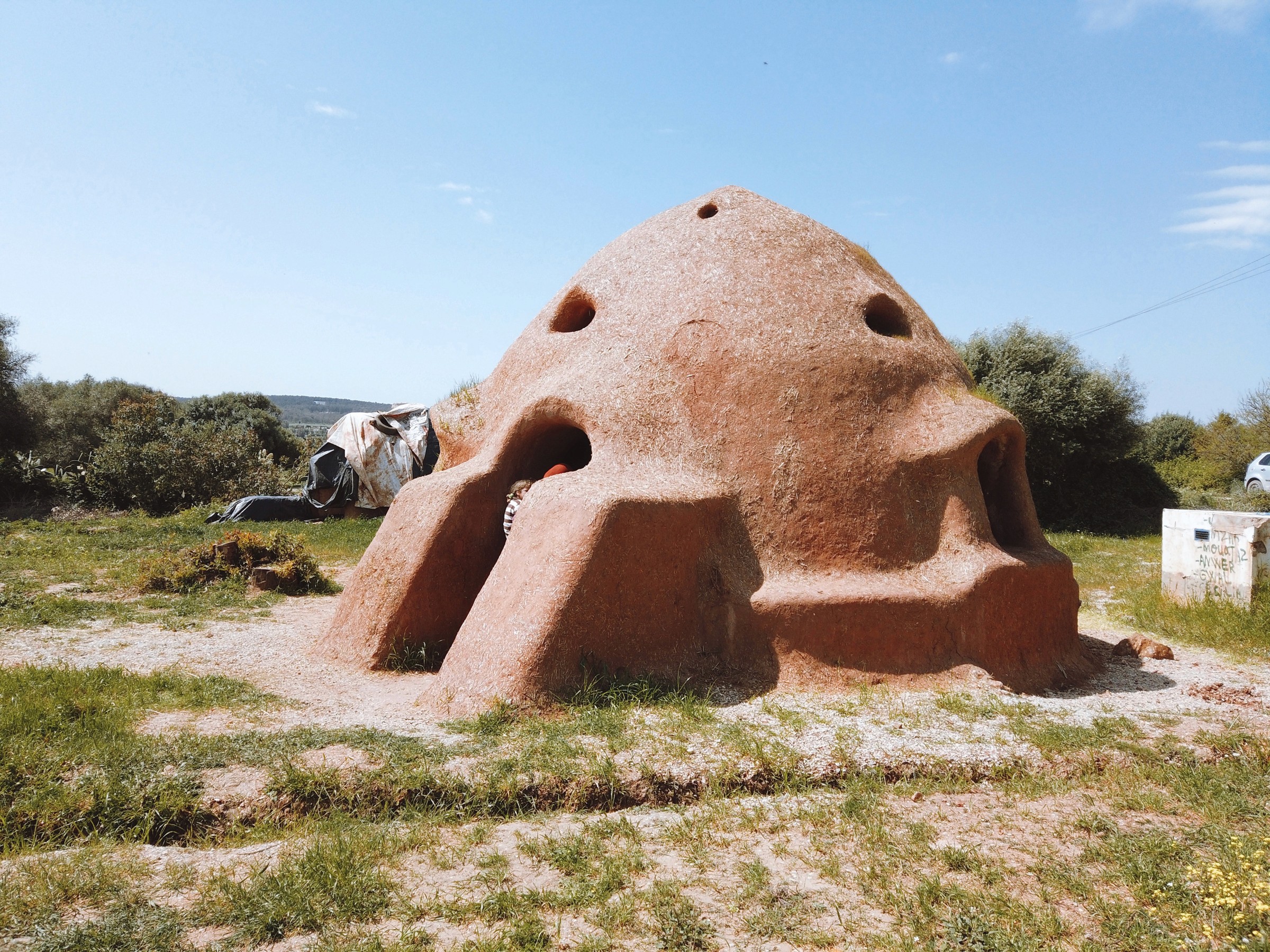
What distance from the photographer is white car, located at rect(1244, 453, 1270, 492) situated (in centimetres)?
2167

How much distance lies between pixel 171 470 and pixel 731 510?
63.4ft

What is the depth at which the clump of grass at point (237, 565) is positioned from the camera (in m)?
10.9

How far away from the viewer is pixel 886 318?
27.4 feet

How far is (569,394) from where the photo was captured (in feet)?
24.5

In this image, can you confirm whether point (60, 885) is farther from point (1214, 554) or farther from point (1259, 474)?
point (1259, 474)

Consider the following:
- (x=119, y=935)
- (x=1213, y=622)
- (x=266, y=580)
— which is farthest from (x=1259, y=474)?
(x=119, y=935)

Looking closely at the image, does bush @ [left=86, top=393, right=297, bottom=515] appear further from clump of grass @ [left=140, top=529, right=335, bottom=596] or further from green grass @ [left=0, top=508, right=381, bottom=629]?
clump of grass @ [left=140, top=529, right=335, bottom=596]

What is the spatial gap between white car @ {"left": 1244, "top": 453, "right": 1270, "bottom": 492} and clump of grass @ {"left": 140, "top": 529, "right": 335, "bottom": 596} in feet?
74.2

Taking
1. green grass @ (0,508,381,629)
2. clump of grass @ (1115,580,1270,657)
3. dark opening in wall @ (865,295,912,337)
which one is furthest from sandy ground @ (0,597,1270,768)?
dark opening in wall @ (865,295,912,337)

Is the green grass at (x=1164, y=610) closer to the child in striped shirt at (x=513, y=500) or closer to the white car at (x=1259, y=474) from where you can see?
the child in striped shirt at (x=513, y=500)

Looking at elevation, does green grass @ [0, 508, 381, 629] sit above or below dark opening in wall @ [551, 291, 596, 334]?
below

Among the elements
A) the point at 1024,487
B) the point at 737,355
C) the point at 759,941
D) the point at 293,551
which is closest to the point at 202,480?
the point at 293,551

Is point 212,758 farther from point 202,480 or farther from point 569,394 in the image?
point 202,480

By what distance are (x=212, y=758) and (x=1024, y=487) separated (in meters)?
7.25
